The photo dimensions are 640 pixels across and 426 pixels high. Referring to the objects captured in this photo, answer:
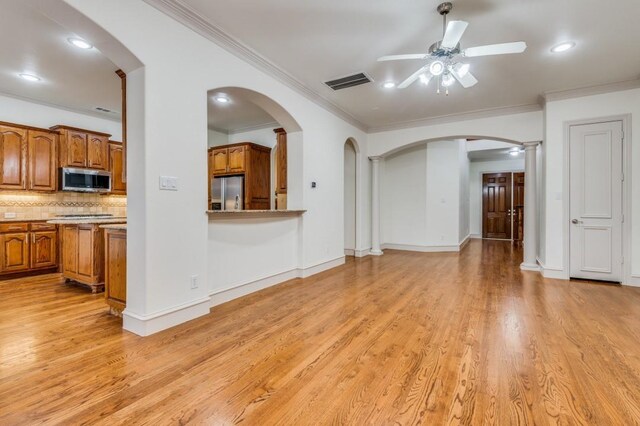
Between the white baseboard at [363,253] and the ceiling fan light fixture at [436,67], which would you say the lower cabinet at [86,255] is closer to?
the ceiling fan light fixture at [436,67]

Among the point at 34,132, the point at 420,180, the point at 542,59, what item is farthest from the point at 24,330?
the point at 420,180

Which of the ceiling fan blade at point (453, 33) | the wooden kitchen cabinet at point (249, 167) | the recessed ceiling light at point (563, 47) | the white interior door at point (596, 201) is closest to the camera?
the ceiling fan blade at point (453, 33)

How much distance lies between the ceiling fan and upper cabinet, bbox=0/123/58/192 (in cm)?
553

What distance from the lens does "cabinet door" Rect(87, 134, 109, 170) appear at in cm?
542

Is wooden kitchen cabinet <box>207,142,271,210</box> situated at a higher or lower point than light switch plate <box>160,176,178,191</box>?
higher

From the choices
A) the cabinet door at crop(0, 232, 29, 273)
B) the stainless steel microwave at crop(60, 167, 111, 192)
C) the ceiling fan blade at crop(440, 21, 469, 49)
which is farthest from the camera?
the stainless steel microwave at crop(60, 167, 111, 192)

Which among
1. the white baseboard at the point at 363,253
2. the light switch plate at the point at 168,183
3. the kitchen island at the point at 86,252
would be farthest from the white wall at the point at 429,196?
the kitchen island at the point at 86,252

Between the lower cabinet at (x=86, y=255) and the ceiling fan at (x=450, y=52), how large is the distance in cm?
402

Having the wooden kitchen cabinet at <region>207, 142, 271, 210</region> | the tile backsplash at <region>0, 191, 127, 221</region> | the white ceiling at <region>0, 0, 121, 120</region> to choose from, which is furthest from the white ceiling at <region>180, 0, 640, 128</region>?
the tile backsplash at <region>0, 191, 127, 221</region>

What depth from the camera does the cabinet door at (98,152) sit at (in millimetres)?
5418

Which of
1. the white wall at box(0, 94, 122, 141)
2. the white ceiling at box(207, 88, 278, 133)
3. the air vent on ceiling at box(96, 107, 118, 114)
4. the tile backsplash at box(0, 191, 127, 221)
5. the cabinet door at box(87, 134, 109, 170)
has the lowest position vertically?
the tile backsplash at box(0, 191, 127, 221)

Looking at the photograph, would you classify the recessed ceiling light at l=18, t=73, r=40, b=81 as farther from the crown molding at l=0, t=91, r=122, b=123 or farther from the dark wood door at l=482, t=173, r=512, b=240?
the dark wood door at l=482, t=173, r=512, b=240

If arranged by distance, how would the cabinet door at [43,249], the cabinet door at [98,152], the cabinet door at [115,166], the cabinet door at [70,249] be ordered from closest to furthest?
the cabinet door at [70,249] → the cabinet door at [43,249] → the cabinet door at [98,152] → the cabinet door at [115,166]

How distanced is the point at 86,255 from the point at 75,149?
98.3 inches
